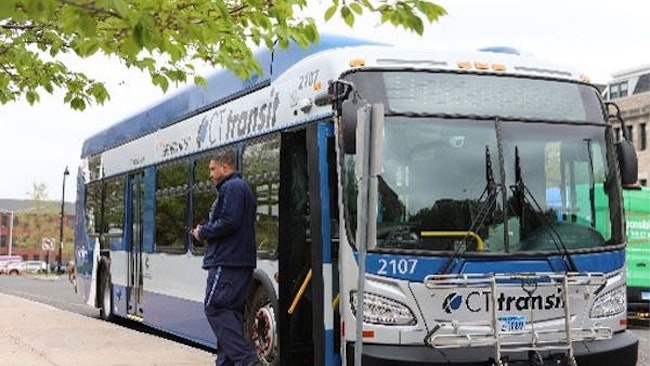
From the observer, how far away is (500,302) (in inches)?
275

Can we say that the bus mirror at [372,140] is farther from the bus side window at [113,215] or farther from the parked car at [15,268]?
the parked car at [15,268]

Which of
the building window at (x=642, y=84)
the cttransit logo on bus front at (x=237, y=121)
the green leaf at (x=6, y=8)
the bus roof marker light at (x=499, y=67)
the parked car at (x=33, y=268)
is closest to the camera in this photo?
the green leaf at (x=6, y=8)

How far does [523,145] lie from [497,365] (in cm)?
184

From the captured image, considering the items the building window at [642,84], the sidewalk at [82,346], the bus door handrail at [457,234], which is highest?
the building window at [642,84]

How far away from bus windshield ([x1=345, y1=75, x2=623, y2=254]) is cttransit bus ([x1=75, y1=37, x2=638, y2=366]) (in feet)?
0.04

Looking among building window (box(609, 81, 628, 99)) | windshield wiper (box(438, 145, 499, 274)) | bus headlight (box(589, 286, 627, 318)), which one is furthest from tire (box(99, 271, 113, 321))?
building window (box(609, 81, 628, 99))

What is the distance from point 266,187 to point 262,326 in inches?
54.2

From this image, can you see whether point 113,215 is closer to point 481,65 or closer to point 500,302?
point 481,65

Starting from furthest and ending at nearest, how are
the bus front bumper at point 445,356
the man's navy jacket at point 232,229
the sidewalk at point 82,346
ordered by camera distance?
the sidewalk at point 82,346 < the man's navy jacket at point 232,229 < the bus front bumper at point 445,356

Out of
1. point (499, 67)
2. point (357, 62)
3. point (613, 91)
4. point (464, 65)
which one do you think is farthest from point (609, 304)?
point (613, 91)

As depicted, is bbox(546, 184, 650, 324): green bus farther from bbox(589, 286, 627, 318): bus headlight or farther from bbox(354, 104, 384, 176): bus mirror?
bbox(354, 104, 384, 176): bus mirror

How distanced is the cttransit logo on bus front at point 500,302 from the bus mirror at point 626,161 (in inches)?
59.6

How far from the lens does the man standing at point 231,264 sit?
7.51m

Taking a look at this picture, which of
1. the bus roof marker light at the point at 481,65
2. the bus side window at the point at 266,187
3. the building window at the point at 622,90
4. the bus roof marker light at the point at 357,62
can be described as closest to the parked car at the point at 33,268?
the building window at the point at 622,90
